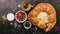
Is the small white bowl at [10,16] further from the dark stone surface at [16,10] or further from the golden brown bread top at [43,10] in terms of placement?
the golden brown bread top at [43,10]

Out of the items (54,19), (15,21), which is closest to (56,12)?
(54,19)

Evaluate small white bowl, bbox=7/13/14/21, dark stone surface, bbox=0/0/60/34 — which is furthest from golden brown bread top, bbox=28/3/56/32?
small white bowl, bbox=7/13/14/21

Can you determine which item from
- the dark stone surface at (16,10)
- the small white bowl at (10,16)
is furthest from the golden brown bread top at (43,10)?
the small white bowl at (10,16)

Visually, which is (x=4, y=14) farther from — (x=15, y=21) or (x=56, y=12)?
(x=56, y=12)

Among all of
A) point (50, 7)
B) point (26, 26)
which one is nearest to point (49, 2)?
point (50, 7)

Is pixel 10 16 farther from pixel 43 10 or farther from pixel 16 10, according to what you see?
pixel 43 10

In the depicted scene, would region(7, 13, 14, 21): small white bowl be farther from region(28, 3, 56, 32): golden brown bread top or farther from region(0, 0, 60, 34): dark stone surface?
region(28, 3, 56, 32): golden brown bread top

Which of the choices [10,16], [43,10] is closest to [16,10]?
[10,16]
